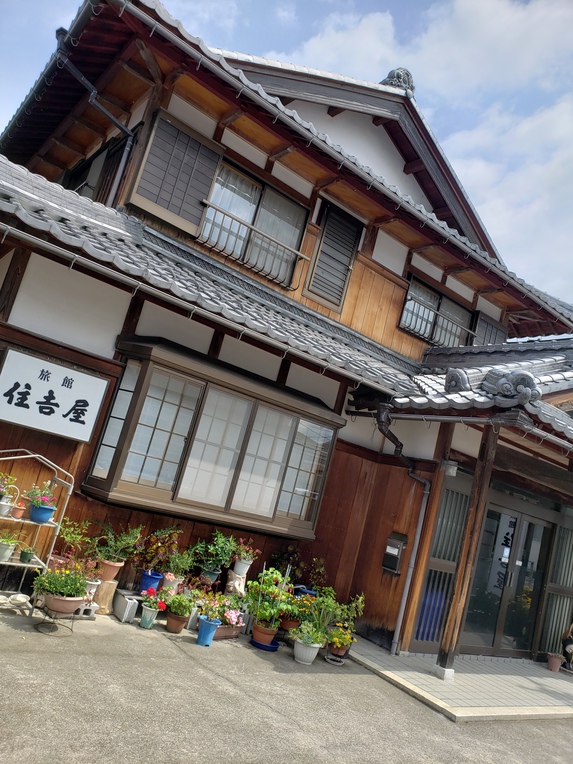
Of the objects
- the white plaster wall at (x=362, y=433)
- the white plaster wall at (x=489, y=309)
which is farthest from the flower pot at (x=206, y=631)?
the white plaster wall at (x=489, y=309)

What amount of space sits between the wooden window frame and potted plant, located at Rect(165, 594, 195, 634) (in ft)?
3.49

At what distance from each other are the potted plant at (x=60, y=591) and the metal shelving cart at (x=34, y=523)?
0.63 feet

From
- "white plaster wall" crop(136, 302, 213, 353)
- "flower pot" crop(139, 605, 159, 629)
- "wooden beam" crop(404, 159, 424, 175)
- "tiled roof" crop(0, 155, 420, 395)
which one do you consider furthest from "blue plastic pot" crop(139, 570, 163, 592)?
"wooden beam" crop(404, 159, 424, 175)

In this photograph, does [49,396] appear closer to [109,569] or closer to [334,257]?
[109,569]

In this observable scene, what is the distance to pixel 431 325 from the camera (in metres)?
12.5

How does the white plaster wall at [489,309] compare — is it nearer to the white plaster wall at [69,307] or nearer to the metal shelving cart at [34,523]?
the white plaster wall at [69,307]

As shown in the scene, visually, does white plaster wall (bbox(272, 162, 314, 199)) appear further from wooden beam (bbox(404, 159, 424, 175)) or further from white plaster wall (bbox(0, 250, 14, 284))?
white plaster wall (bbox(0, 250, 14, 284))


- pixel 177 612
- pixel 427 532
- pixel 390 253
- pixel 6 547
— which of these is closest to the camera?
pixel 6 547

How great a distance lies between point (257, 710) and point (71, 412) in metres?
3.83

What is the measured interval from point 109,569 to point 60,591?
3.11ft

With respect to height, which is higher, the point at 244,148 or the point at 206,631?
the point at 244,148

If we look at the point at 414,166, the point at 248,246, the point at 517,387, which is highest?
the point at 414,166

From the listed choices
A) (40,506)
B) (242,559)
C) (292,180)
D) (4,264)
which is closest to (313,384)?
(242,559)

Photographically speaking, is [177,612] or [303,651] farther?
[303,651]
